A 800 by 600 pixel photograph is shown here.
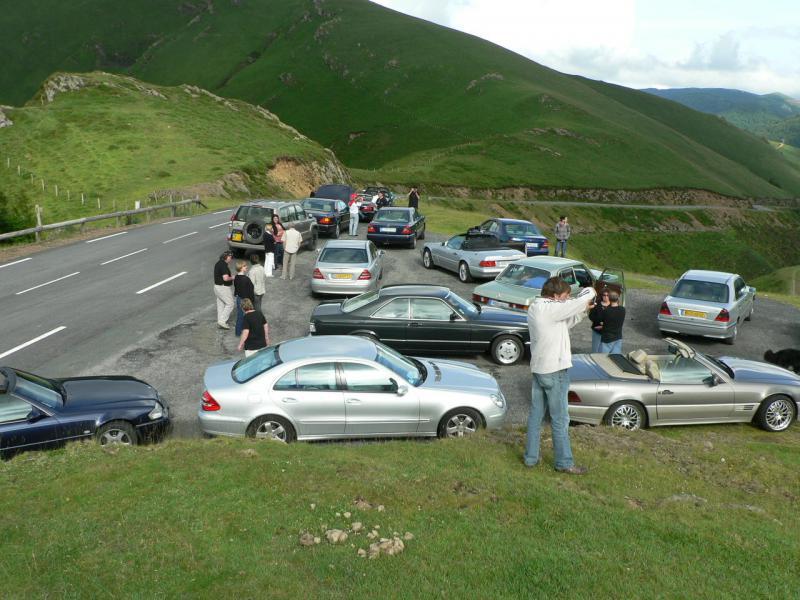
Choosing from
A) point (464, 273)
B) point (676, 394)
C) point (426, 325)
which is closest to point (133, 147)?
point (464, 273)

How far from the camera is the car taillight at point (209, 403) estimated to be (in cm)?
969

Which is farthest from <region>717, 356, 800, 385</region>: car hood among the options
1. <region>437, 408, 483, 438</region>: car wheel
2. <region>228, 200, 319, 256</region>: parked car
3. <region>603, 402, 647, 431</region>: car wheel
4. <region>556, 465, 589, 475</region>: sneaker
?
<region>228, 200, 319, 256</region>: parked car

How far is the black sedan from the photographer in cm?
1404

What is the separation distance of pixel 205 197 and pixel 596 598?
1790 inches

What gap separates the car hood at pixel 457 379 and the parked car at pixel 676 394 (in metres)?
1.57

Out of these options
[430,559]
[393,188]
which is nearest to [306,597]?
[430,559]

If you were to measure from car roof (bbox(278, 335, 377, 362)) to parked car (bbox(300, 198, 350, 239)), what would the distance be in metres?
19.0

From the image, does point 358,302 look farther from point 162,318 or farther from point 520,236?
point 520,236

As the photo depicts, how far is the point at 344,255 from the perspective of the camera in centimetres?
1928

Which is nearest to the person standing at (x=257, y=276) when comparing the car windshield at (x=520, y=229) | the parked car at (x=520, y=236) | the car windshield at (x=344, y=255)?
the car windshield at (x=344, y=255)

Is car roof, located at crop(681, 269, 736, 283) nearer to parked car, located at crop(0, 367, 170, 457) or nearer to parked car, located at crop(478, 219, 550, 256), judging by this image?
parked car, located at crop(478, 219, 550, 256)

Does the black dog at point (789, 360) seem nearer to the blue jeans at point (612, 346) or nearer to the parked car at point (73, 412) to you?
the blue jeans at point (612, 346)

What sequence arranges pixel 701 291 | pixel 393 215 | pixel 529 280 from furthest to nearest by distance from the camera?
pixel 393 215
pixel 701 291
pixel 529 280

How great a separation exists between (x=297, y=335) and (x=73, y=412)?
729 cm
